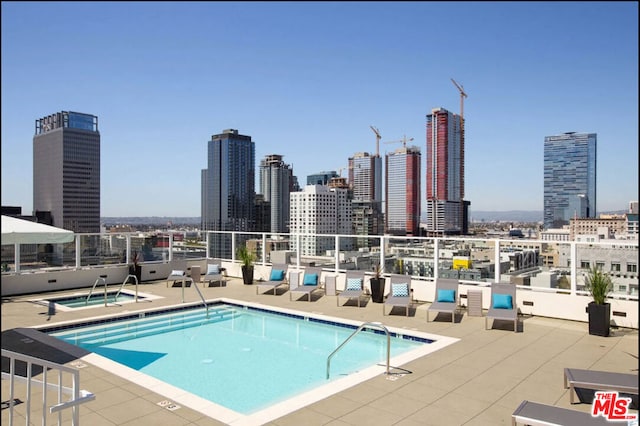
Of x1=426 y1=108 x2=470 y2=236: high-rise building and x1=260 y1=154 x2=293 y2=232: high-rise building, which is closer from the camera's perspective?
x1=260 y1=154 x2=293 y2=232: high-rise building

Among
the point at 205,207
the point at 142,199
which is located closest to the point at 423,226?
the point at 205,207

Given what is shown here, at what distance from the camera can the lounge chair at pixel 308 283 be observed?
36.8ft

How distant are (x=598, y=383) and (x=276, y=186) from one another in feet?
256

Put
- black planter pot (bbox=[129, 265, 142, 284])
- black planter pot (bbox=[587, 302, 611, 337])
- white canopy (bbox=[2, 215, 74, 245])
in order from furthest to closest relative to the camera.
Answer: black planter pot (bbox=[129, 265, 142, 284])
black planter pot (bbox=[587, 302, 611, 337])
white canopy (bbox=[2, 215, 74, 245])

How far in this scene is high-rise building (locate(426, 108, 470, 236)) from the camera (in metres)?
104

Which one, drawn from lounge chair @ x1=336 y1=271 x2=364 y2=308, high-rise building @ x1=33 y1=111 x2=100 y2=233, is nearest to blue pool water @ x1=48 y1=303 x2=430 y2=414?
lounge chair @ x1=336 y1=271 x2=364 y2=308

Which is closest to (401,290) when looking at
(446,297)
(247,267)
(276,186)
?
(446,297)

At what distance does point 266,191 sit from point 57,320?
7148cm

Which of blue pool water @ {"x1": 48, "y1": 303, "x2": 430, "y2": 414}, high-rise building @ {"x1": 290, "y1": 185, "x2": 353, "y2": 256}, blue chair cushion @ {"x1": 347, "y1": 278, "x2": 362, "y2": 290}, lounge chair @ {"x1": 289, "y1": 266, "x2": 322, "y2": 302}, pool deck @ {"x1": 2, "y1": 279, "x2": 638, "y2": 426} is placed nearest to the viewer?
pool deck @ {"x1": 2, "y1": 279, "x2": 638, "y2": 426}

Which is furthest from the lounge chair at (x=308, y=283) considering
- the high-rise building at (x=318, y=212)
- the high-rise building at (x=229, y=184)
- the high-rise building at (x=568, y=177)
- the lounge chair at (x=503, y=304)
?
the high-rise building at (x=568, y=177)

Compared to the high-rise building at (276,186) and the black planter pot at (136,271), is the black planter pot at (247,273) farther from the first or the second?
the high-rise building at (276,186)

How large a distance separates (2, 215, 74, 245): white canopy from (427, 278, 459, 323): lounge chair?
6331 mm

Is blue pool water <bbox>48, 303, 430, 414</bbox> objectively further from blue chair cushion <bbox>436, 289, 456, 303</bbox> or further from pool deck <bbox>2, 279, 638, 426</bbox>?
blue chair cushion <bbox>436, 289, 456, 303</bbox>

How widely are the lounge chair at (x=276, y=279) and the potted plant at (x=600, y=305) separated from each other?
22.7 ft
